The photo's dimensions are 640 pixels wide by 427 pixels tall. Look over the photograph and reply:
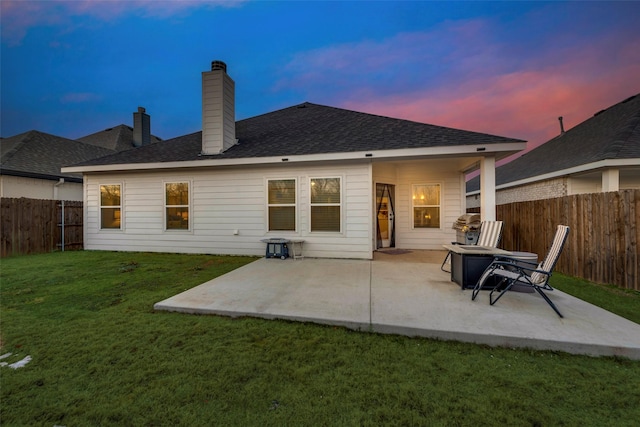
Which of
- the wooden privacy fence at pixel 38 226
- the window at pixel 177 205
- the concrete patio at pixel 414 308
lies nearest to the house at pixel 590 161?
the concrete patio at pixel 414 308

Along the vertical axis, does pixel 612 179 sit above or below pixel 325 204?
above

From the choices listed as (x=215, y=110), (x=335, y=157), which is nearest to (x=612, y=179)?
(x=335, y=157)

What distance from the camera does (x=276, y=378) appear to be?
77.1 inches

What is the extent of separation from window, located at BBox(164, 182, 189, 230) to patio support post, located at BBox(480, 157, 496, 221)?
7.97m

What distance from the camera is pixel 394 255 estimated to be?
728 cm

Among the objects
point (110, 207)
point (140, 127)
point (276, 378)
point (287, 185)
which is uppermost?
point (140, 127)

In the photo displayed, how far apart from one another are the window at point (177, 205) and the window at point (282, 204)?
270cm

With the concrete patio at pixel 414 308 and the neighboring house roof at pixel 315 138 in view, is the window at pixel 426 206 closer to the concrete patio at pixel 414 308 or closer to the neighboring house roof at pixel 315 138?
the neighboring house roof at pixel 315 138

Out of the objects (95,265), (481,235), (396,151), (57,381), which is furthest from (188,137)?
(481,235)

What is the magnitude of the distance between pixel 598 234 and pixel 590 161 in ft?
12.3

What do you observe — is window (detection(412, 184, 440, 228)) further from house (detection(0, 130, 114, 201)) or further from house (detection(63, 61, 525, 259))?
house (detection(0, 130, 114, 201))

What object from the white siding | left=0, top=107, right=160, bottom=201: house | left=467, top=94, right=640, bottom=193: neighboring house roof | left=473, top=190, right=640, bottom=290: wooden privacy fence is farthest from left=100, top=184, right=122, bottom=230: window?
left=467, top=94, right=640, bottom=193: neighboring house roof

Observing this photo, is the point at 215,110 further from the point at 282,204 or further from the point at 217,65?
the point at 282,204

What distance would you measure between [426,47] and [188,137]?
33.6 ft
